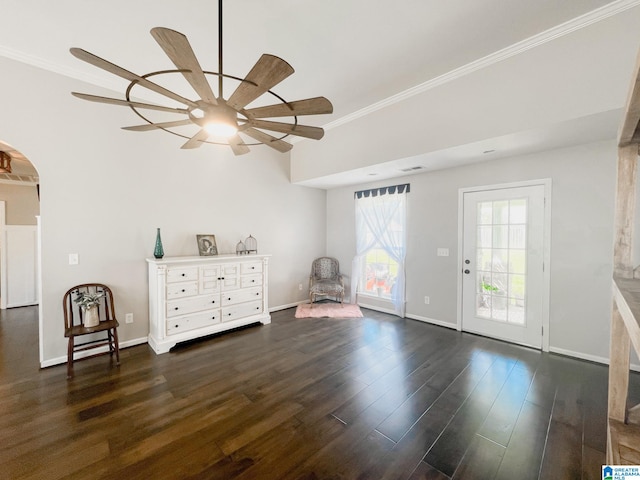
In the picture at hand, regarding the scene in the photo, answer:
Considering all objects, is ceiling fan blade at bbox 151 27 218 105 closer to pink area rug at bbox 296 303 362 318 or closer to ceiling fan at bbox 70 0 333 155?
ceiling fan at bbox 70 0 333 155

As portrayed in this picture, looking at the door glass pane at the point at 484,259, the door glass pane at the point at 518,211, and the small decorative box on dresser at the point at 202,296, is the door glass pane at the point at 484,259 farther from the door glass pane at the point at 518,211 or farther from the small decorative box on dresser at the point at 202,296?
the small decorative box on dresser at the point at 202,296

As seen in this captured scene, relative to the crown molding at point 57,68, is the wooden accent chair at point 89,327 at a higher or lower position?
lower

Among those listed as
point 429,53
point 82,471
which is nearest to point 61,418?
point 82,471

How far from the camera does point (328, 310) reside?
476 centimetres

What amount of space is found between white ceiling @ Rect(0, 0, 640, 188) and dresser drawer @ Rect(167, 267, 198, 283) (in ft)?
7.32

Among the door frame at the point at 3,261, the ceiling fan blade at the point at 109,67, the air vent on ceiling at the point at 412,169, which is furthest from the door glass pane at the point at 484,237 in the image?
the door frame at the point at 3,261

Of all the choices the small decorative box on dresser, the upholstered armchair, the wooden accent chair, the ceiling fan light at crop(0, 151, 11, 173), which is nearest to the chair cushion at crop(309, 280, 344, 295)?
the upholstered armchair

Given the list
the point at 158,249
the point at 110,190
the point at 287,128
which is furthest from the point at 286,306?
the point at 287,128

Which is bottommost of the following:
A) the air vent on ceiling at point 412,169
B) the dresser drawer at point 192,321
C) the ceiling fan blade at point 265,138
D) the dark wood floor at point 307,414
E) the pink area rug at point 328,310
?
the dark wood floor at point 307,414

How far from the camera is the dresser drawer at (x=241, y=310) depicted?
12.2 ft

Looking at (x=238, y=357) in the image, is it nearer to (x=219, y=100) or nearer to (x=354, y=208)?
(x=219, y=100)

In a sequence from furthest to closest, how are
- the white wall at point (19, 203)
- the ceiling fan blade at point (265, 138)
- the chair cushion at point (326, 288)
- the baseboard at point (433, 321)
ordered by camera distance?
the white wall at point (19, 203) → the chair cushion at point (326, 288) → the baseboard at point (433, 321) → the ceiling fan blade at point (265, 138)

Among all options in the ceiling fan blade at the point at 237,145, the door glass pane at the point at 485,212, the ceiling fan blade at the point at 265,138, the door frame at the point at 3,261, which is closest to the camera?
the ceiling fan blade at the point at 265,138

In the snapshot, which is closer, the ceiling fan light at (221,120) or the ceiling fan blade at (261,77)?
the ceiling fan blade at (261,77)
